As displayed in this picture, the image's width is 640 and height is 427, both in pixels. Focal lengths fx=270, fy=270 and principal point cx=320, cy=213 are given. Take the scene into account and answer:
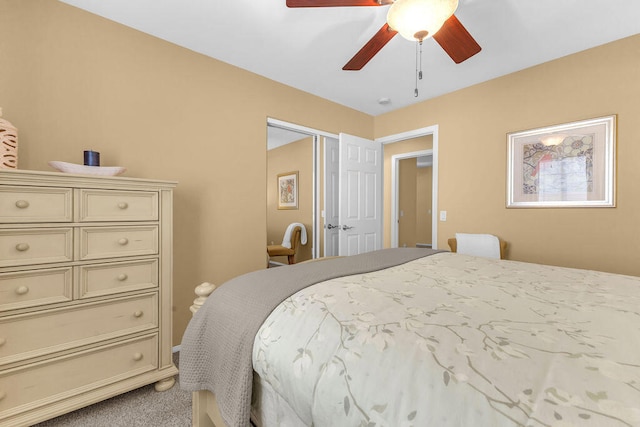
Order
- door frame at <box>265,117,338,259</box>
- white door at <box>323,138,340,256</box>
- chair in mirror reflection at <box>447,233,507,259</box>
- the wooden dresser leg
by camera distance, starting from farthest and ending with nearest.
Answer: white door at <box>323,138,340,256</box>
door frame at <box>265,117,338,259</box>
chair in mirror reflection at <box>447,233,507,259</box>
the wooden dresser leg

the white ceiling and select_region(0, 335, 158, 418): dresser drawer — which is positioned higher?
the white ceiling

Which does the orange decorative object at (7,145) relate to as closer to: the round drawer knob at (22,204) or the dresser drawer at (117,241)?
the round drawer knob at (22,204)

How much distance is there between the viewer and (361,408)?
60cm

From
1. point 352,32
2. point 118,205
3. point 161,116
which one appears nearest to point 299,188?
point 161,116

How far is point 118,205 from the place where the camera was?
5.45 ft

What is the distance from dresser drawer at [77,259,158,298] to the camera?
5.10 feet

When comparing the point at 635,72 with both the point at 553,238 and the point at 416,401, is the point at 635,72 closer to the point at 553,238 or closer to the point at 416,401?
the point at 553,238

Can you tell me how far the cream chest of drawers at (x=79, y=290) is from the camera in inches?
54.2

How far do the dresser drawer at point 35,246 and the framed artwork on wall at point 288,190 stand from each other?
3.98 meters

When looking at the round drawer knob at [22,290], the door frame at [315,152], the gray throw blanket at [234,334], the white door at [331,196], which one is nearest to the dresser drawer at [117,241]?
the round drawer knob at [22,290]

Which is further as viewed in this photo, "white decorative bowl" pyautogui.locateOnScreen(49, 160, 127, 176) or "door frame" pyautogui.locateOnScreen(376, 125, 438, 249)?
"door frame" pyautogui.locateOnScreen(376, 125, 438, 249)

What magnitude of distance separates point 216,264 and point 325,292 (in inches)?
74.4

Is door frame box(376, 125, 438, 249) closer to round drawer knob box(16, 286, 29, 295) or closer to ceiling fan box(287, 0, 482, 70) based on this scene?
ceiling fan box(287, 0, 482, 70)

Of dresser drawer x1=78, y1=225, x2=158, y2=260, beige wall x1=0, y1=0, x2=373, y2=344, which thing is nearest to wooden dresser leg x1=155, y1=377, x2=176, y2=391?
beige wall x1=0, y1=0, x2=373, y2=344
